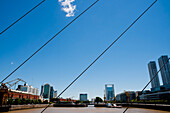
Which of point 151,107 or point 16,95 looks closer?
point 151,107

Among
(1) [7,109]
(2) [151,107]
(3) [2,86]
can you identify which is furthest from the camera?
(3) [2,86]

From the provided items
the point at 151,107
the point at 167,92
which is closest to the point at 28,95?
the point at 151,107

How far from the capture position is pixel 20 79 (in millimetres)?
75875

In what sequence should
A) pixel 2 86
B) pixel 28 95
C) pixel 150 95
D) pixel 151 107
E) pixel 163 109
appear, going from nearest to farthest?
pixel 163 109 < pixel 151 107 < pixel 2 86 < pixel 28 95 < pixel 150 95

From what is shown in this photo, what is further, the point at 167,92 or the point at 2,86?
the point at 167,92

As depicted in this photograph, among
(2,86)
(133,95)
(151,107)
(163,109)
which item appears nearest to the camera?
(163,109)

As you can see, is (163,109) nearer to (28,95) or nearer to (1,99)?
(1,99)

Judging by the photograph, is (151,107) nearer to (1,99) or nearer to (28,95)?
(1,99)

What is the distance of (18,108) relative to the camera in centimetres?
3297

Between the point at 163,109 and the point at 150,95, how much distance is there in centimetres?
8609

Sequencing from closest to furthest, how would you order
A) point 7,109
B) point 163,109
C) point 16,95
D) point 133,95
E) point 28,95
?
point 163,109
point 7,109
point 16,95
point 28,95
point 133,95

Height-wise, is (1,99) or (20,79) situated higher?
(20,79)

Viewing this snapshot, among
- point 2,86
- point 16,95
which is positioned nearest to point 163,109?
point 2,86

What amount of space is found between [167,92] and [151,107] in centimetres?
5459
